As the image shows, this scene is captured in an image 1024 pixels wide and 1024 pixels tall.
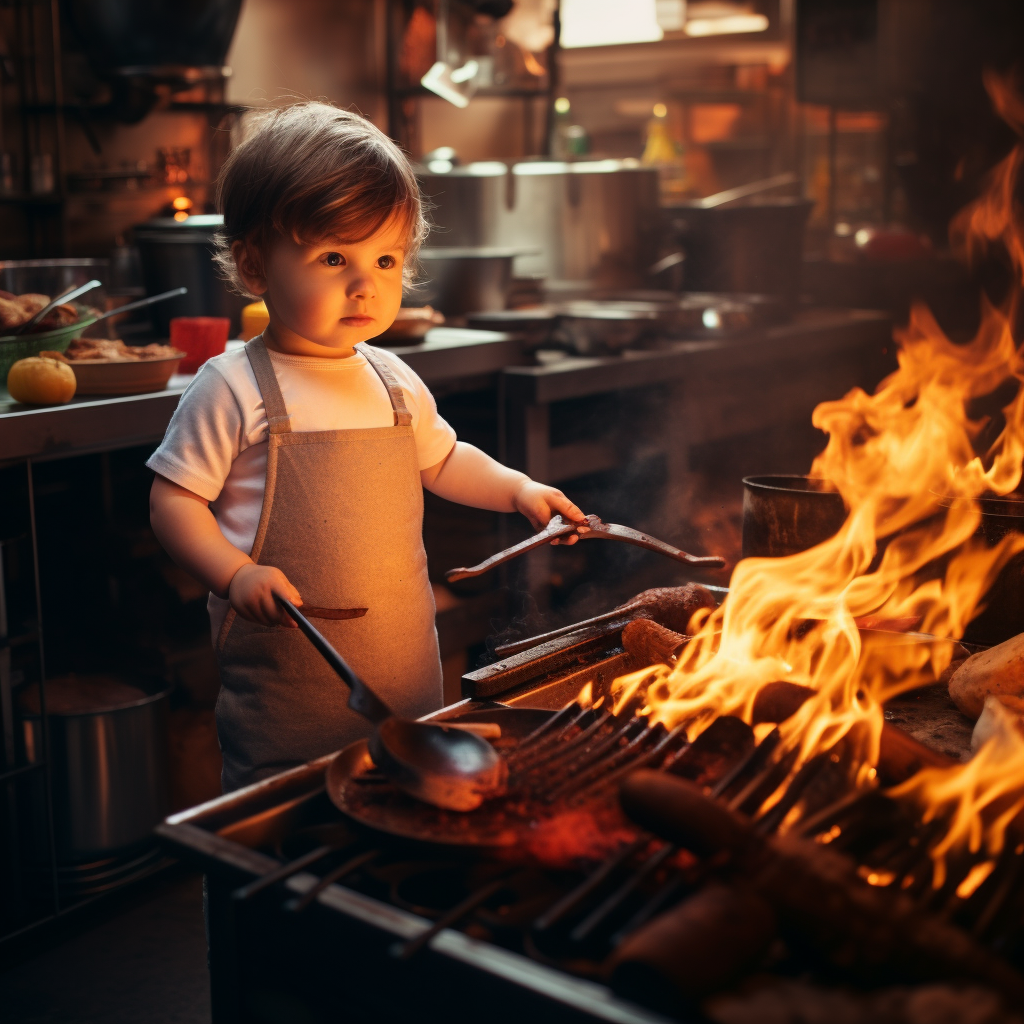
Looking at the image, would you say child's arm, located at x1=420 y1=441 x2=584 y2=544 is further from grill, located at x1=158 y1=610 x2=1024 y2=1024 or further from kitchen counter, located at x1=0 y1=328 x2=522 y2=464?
kitchen counter, located at x1=0 y1=328 x2=522 y2=464

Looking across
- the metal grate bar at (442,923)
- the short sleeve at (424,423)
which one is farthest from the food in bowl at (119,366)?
the metal grate bar at (442,923)

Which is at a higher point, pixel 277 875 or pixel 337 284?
pixel 337 284

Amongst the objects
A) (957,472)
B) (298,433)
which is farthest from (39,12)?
(957,472)

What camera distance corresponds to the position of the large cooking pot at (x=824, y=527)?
1363 millimetres

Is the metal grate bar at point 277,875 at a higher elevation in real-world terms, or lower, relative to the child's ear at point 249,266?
lower

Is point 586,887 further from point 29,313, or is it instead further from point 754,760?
point 29,313

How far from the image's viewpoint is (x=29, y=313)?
7.13 feet

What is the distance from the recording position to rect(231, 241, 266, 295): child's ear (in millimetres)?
1309

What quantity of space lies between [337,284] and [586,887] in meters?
0.76

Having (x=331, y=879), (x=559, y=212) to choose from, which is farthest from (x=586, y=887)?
(x=559, y=212)

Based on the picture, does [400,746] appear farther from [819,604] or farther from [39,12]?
[39,12]

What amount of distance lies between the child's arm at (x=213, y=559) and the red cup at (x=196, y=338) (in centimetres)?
117

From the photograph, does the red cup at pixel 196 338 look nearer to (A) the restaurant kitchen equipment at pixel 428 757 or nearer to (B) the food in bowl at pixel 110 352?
(B) the food in bowl at pixel 110 352

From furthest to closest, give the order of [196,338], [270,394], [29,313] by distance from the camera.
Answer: [196,338]
[29,313]
[270,394]
